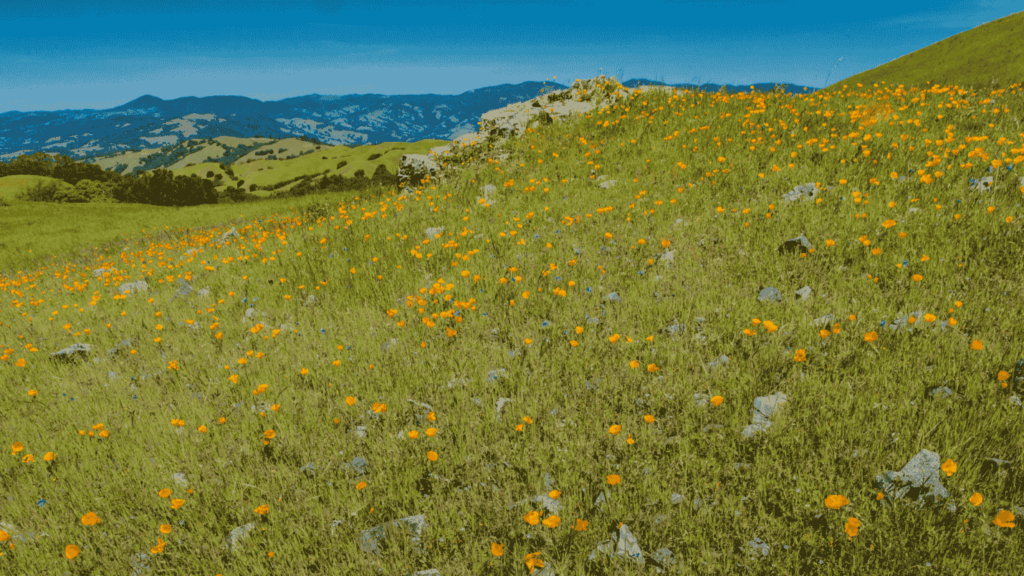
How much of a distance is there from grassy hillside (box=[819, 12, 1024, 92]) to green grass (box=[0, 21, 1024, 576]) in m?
88.1

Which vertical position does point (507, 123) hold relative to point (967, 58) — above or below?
below

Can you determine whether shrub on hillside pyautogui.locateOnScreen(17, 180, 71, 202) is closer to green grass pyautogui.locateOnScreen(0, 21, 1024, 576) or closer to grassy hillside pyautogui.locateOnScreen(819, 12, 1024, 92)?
green grass pyautogui.locateOnScreen(0, 21, 1024, 576)

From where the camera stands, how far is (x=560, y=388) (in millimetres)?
3482

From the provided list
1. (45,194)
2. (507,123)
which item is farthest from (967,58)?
(45,194)

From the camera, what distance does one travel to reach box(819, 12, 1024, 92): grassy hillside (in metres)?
73.2

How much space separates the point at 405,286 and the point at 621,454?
143 inches

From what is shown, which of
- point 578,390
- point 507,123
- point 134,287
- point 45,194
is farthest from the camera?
point 45,194

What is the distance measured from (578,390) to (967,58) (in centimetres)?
11981

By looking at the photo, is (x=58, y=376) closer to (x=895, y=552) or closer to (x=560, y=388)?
(x=560, y=388)

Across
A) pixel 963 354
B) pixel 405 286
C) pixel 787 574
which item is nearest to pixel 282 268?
pixel 405 286

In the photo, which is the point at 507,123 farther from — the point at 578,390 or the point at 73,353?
the point at 578,390

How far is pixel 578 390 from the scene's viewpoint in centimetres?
343

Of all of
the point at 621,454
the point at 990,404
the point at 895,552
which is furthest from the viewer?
the point at 621,454

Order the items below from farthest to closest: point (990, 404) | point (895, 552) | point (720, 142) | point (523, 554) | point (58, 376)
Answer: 1. point (720, 142)
2. point (58, 376)
3. point (990, 404)
4. point (523, 554)
5. point (895, 552)
